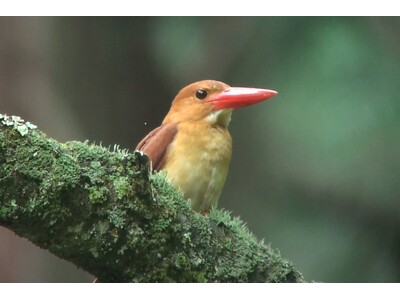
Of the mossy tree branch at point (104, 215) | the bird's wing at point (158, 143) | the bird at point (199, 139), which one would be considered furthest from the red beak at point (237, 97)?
the mossy tree branch at point (104, 215)

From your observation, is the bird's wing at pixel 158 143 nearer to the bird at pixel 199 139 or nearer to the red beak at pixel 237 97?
the bird at pixel 199 139

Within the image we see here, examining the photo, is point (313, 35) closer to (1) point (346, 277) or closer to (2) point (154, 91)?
(2) point (154, 91)

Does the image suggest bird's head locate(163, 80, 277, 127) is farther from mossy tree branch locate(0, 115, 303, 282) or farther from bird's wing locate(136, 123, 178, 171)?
mossy tree branch locate(0, 115, 303, 282)

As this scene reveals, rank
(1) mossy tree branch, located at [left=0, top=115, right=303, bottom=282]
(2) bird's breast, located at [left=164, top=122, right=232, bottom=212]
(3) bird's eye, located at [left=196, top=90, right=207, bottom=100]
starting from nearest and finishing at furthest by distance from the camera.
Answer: (1) mossy tree branch, located at [left=0, top=115, right=303, bottom=282], (2) bird's breast, located at [left=164, top=122, right=232, bottom=212], (3) bird's eye, located at [left=196, top=90, right=207, bottom=100]

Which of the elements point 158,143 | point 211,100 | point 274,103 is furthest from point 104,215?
point 274,103

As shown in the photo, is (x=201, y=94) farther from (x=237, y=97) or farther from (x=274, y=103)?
(x=274, y=103)

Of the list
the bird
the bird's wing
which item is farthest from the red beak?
the bird's wing

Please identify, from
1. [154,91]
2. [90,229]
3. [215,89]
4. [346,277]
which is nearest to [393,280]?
[346,277]
